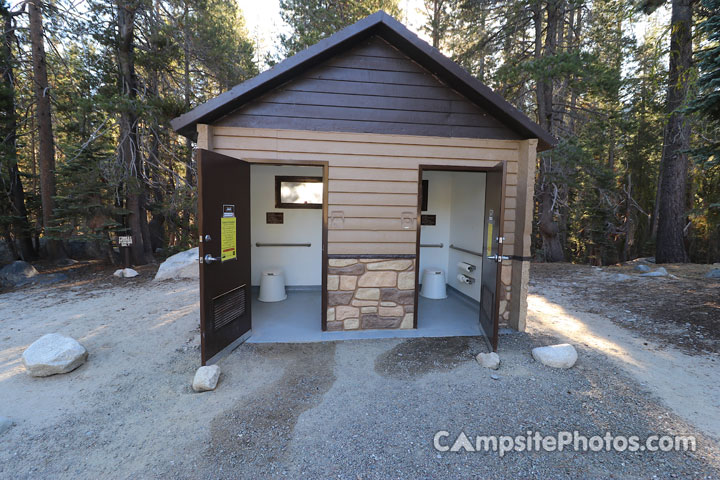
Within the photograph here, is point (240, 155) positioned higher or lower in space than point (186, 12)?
lower

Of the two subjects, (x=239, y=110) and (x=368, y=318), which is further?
(x=368, y=318)

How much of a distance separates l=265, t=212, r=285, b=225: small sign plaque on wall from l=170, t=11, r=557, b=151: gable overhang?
222 cm

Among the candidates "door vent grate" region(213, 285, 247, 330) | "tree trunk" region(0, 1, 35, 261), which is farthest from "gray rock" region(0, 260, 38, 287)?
"door vent grate" region(213, 285, 247, 330)

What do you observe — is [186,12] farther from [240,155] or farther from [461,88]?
[461,88]

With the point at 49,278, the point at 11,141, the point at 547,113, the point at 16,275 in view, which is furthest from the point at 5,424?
the point at 547,113

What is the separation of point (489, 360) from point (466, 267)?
7.57 feet

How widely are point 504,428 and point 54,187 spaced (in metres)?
10.5

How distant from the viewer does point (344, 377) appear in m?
3.10

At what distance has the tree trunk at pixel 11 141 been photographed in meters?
7.71

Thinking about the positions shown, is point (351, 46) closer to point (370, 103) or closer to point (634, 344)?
point (370, 103)

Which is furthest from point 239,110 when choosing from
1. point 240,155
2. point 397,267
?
point 397,267

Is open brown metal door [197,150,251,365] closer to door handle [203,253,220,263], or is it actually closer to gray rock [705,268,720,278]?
door handle [203,253,220,263]

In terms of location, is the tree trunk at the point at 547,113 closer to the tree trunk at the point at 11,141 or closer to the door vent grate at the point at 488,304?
the door vent grate at the point at 488,304

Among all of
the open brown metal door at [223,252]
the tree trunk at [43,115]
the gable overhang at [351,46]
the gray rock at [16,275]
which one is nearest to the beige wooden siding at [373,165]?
the gable overhang at [351,46]
